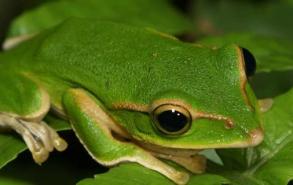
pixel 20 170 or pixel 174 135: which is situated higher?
pixel 174 135

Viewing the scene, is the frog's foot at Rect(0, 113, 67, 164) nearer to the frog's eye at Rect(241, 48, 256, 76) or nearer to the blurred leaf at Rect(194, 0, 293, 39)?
the frog's eye at Rect(241, 48, 256, 76)

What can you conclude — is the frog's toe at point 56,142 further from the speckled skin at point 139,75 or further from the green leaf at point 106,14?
the green leaf at point 106,14

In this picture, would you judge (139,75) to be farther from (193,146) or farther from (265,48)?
(265,48)

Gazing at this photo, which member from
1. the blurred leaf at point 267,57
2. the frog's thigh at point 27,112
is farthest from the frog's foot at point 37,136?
the blurred leaf at point 267,57

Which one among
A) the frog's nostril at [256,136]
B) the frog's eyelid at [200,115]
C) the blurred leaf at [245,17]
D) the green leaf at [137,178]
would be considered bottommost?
the blurred leaf at [245,17]

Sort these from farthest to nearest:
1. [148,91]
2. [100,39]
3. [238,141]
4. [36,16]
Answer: [36,16] < [100,39] < [148,91] < [238,141]

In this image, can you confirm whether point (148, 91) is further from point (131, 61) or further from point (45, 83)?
point (45, 83)

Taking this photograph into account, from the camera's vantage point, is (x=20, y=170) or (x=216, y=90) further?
(x=20, y=170)

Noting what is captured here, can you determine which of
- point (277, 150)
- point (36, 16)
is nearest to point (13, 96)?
point (36, 16)
